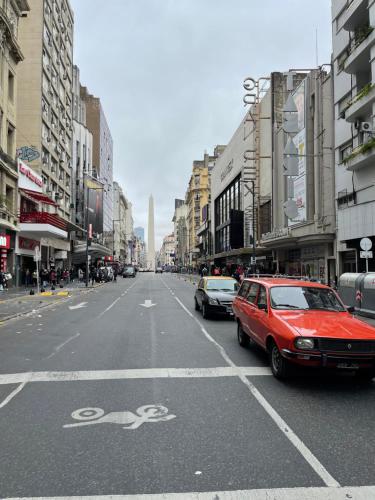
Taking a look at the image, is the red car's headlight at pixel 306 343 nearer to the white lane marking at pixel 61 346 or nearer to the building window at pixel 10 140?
the white lane marking at pixel 61 346

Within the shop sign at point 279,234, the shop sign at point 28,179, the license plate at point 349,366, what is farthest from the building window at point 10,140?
the license plate at point 349,366

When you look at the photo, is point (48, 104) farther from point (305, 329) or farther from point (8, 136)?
point (305, 329)

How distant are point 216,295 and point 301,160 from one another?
64.0 feet

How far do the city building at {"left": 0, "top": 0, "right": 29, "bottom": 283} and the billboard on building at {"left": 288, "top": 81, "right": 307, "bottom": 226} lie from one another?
69.2 feet

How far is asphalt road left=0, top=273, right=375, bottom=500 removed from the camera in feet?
11.2

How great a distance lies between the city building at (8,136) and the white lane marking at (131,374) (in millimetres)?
22084

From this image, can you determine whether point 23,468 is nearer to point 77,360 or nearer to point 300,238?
point 77,360

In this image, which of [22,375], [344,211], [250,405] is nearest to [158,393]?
[250,405]

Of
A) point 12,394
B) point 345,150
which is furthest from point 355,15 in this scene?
point 12,394

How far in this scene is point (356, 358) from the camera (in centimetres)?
582

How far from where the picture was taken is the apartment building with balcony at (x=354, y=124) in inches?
830

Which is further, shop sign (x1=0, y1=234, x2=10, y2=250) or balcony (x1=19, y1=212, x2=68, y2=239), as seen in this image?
balcony (x1=19, y1=212, x2=68, y2=239)

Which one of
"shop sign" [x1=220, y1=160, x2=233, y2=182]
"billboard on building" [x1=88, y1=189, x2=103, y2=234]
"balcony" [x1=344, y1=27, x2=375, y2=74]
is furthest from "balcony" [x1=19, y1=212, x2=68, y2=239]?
"shop sign" [x1=220, y1=160, x2=233, y2=182]

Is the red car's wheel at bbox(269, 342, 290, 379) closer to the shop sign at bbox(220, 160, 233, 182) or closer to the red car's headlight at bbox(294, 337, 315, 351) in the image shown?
the red car's headlight at bbox(294, 337, 315, 351)
